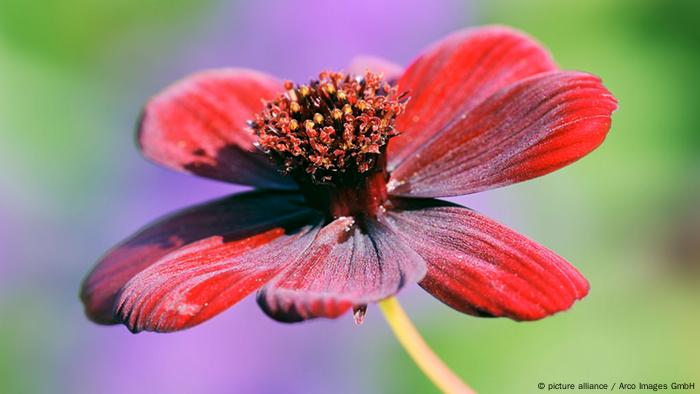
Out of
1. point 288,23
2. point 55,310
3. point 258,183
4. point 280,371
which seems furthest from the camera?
point 288,23

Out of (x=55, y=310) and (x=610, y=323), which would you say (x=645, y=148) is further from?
(x=55, y=310)

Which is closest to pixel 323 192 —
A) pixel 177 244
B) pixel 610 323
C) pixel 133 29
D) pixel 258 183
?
pixel 258 183

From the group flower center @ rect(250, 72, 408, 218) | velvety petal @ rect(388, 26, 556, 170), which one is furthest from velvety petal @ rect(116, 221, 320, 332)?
velvety petal @ rect(388, 26, 556, 170)

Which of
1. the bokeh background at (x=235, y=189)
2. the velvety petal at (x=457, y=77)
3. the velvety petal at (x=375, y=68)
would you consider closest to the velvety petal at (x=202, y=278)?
the velvety petal at (x=457, y=77)

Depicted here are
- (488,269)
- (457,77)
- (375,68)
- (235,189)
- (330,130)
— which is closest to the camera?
(488,269)

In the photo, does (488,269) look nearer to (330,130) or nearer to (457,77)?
(330,130)

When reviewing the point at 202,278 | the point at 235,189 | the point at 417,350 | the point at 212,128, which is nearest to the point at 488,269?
the point at 417,350

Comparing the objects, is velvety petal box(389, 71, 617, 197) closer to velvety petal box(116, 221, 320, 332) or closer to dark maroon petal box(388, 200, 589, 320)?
dark maroon petal box(388, 200, 589, 320)
